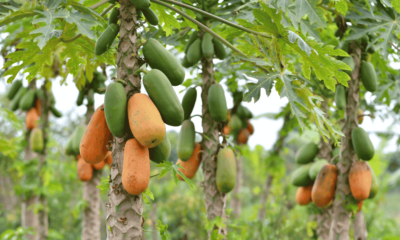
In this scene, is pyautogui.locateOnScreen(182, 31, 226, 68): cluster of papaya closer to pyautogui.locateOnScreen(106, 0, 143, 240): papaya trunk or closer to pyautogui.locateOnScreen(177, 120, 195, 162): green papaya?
pyautogui.locateOnScreen(177, 120, 195, 162): green papaya

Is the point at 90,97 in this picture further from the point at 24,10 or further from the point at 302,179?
the point at 302,179

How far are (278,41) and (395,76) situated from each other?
2.12 metres

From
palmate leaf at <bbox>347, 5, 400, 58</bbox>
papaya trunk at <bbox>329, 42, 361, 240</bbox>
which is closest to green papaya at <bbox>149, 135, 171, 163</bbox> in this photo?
papaya trunk at <bbox>329, 42, 361, 240</bbox>

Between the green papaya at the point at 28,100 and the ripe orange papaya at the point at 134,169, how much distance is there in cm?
336

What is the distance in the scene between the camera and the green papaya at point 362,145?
243 centimetres

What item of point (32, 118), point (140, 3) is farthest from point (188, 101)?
point (32, 118)

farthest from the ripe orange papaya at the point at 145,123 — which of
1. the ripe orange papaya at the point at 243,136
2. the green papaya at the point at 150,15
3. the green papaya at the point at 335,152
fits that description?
the ripe orange papaya at the point at 243,136

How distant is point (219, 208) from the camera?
244 cm

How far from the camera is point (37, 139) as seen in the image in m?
4.13

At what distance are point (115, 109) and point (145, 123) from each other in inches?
6.6

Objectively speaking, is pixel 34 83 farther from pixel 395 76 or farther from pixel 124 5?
pixel 395 76

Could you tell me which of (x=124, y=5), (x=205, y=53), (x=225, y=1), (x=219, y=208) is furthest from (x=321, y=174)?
(x=124, y=5)

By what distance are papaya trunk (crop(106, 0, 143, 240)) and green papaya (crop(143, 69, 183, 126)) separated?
9cm

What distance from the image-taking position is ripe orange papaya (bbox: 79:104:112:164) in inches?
59.0
